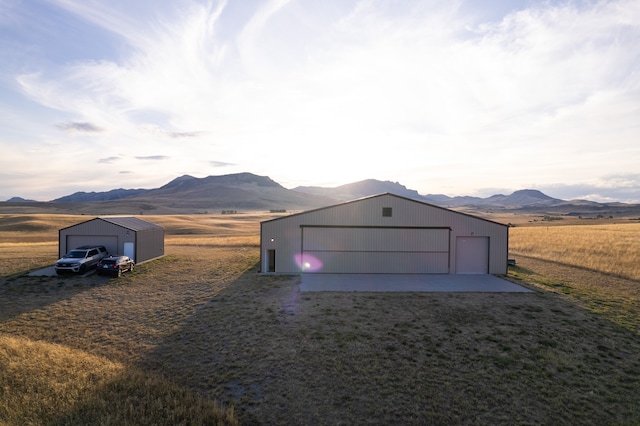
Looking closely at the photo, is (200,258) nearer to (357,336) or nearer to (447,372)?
(357,336)

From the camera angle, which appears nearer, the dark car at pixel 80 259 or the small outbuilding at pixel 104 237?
the dark car at pixel 80 259

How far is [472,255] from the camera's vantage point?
27.2 metres

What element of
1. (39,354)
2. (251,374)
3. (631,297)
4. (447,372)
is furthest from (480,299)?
(39,354)

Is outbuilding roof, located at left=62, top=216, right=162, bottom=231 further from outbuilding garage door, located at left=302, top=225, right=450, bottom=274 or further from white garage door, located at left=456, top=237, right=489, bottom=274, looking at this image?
white garage door, located at left=456, top=237, right=489, bottom=274

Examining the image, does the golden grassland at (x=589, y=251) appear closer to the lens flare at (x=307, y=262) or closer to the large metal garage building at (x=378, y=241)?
the large metal garage building at (x=378, y=241)

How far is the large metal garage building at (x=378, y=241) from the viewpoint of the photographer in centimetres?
2684

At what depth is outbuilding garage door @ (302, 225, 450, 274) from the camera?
2686cm

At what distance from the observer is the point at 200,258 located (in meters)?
33.7

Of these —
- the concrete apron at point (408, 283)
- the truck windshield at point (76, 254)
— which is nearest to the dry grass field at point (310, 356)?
the concrete apron at point (408, 283)

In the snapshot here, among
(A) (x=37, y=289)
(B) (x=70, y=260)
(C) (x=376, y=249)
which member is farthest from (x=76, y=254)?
(C) (x=376, y=249)

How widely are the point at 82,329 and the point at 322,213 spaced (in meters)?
16.2

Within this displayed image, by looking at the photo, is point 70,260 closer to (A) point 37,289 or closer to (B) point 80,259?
(B) point 80,259

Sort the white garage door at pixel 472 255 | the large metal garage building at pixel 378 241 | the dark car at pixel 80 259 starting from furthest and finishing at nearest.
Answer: the white garage door at pixel 472 255 → the large metal garage building at pixel 378 241 → the dark car at pixel 80 259

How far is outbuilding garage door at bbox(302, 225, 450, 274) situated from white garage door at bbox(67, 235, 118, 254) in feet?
50.5
